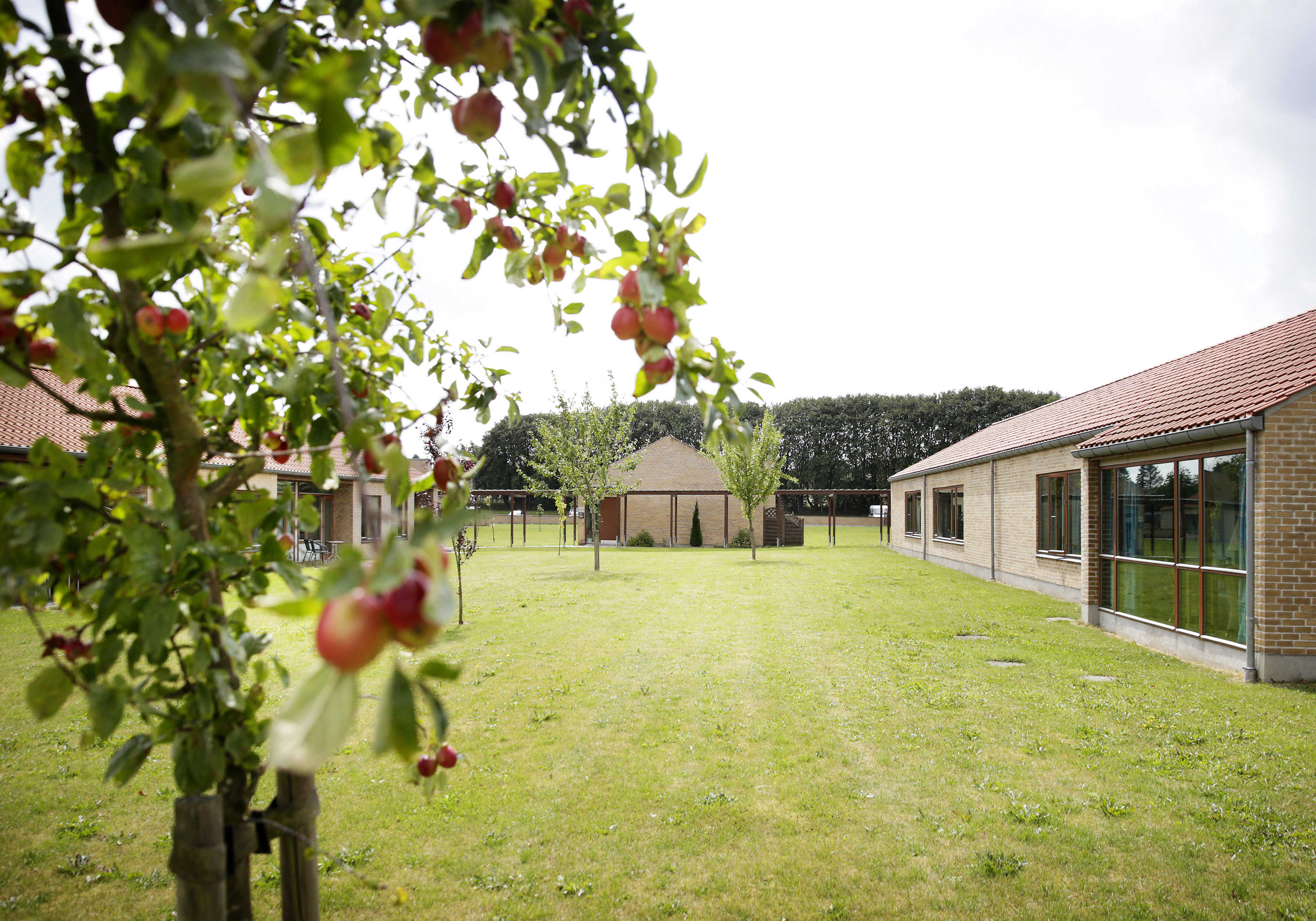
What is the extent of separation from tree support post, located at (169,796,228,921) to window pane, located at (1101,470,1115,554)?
36.7 feet

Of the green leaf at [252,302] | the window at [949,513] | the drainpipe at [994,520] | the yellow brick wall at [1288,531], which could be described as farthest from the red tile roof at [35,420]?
the window at [949,513]

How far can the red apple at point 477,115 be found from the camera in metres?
1.17

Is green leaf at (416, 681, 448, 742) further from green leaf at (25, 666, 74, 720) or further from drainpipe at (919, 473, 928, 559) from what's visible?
drainpipe at (919, 473, 928, 559)

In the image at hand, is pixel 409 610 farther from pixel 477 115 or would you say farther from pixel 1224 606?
pixel 1224 606

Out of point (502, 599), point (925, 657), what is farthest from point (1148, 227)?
point (502, 599)

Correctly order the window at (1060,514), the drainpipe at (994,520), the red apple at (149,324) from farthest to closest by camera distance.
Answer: the drainpipe at (994,520)
the window at (1060,514)
the red apple at (149,324)

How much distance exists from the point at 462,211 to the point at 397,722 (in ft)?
4.48

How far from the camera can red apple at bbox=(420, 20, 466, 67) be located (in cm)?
92

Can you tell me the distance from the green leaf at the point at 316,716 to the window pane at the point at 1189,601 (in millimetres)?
9766

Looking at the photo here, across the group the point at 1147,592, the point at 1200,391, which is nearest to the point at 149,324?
the point at 1147,592

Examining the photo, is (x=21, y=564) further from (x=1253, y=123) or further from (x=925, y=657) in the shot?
(x=1253, y=123)

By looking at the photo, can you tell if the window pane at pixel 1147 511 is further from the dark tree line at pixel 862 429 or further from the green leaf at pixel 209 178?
the dark tree line at pixel 862 429

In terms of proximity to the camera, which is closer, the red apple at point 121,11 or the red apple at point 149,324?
the red apple at point 121,11

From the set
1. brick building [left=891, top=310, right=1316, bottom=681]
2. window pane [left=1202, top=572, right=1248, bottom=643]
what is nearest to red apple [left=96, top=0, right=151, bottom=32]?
brick building [left=891, top=310, right=1316, bottom=681]
